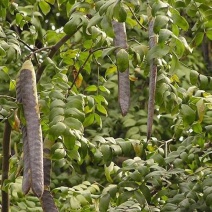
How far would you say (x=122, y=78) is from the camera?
1418 mm

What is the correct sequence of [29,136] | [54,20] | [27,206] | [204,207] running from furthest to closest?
[54,20] → [27,206] → [204,207] → [29,136]

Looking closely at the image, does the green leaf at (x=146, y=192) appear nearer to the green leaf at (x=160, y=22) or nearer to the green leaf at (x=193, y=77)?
the green leaf at (x=193, y=77)

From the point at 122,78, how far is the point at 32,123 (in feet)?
0.73

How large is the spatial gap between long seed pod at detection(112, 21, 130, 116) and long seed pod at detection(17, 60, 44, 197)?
0.19 metres

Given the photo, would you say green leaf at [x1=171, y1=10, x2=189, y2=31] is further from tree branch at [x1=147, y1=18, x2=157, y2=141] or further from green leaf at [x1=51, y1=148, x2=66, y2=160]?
green leaf at [x1=51, y1=148, x2=66, y2=160]

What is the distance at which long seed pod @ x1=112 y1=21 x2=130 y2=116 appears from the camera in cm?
138

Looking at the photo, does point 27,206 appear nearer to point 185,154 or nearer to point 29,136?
point 185,154

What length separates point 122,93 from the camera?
1395 millimetres

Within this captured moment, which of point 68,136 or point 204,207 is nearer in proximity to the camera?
point 68,136

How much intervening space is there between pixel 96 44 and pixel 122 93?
421mm

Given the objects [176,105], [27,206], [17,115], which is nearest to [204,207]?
[176,105]

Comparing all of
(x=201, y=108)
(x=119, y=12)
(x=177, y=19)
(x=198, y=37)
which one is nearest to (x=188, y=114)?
(x=201, y=108)

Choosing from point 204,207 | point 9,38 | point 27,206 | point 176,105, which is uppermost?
point 9,38

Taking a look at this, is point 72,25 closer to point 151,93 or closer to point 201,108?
point 151,93
